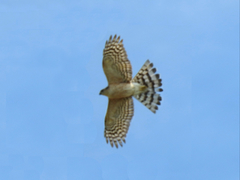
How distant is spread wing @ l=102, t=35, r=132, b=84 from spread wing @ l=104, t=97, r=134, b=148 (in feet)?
4.55

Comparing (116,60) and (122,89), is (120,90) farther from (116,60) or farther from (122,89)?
(116,60)

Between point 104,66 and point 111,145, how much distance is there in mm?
3530

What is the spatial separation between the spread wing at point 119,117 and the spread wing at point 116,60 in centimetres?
139

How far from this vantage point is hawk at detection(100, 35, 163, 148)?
19.3m

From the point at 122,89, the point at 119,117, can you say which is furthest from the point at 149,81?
the point at 119,117

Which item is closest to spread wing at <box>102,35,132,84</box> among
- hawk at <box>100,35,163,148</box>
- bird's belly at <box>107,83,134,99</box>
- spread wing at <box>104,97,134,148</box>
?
hawk at <box>100,35,163,148</box>

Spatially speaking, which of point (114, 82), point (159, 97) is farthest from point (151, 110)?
point (114, 82)

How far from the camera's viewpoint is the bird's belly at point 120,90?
19734 mm

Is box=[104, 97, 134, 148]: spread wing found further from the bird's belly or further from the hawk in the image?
the bird's belly

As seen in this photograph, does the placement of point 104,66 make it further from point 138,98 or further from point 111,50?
point 138,98

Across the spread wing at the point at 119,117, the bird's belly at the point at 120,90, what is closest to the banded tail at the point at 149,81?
the bird's belly at the point at 120,90

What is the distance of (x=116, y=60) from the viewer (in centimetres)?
1925

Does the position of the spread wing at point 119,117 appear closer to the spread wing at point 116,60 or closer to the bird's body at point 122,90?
the bird's body at point 122,90

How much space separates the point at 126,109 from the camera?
20453mm
